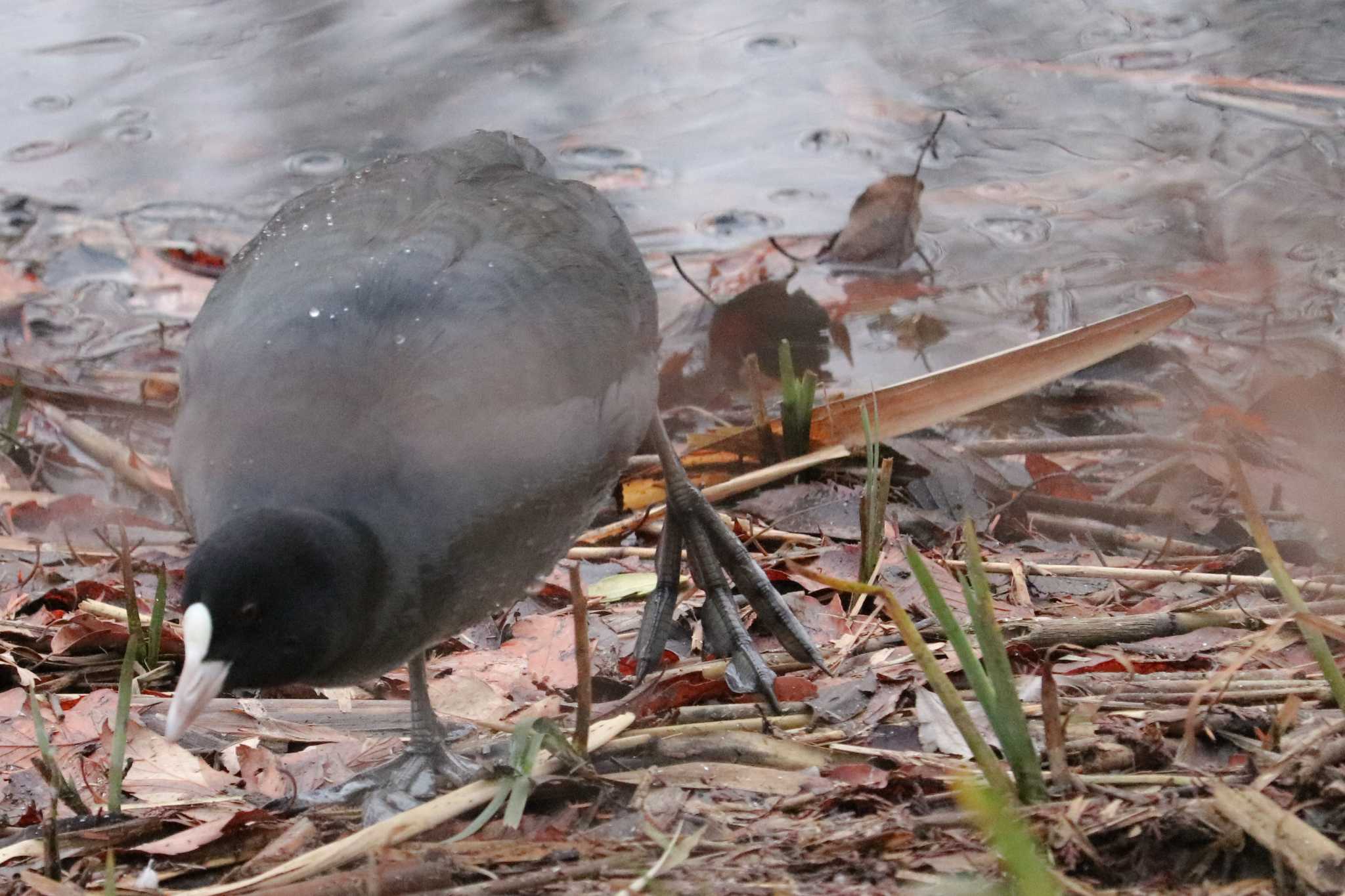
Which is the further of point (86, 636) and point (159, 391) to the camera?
point (159, 391)

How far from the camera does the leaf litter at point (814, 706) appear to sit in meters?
2.72

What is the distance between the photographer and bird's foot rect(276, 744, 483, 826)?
3.33m

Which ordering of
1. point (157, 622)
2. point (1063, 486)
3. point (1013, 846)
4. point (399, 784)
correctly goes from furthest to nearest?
point (1063, 486)
point (157, 622)
point (399, 784)
point (1013, 846)

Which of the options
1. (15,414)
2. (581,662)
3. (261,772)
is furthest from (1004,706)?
(15,414)

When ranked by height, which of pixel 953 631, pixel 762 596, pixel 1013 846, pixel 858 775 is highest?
pixel 1013 846

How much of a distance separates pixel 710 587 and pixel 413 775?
1237 millimetres

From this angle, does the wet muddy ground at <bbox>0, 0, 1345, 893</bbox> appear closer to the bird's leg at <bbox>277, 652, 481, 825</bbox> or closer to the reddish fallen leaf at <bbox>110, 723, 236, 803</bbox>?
the reddish fallen leaf at <bbox>110, 723, 236, 803</bbox>

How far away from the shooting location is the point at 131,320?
7.79 metres

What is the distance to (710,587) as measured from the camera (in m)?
4.52

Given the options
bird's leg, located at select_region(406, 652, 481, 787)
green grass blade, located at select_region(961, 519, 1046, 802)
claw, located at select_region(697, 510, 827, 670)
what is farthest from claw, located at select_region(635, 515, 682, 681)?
green grass blade, located at select_region(961, 519, 1046, 802)

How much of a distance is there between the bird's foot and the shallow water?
129 inches

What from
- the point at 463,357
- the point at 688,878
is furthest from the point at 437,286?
the point at 688,878

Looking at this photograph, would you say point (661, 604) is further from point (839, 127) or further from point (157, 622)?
point (839, 127)

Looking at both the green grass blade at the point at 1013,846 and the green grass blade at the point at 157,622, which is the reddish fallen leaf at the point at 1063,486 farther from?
the green grass blade at the point at 1013,846
